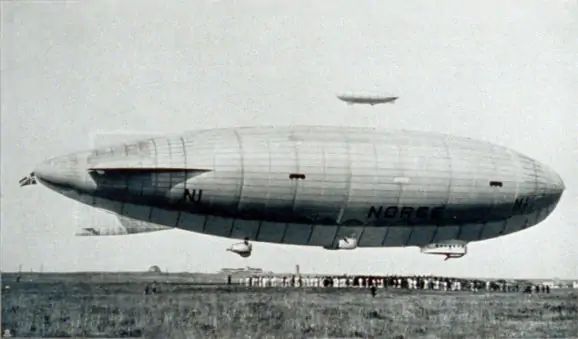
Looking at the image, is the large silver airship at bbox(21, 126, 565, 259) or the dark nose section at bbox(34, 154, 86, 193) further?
the large silver airship at bbox(21, 126, 565, 259)

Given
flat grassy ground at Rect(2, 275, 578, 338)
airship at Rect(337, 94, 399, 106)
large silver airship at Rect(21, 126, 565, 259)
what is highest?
airship at Rect(337, 94, 399, 106)

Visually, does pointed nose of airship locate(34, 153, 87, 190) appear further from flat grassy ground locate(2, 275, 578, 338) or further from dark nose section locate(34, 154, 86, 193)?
flat grassy ground locate(2, 275, 578, 338)

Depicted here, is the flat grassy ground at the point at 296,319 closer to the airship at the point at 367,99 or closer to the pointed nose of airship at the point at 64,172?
the pointed nose of airship at the point at 64,172

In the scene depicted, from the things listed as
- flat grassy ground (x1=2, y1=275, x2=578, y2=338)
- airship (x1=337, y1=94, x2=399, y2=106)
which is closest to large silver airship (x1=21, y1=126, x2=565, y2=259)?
airship (x1=337, y1=94, x2=399, y2=106)

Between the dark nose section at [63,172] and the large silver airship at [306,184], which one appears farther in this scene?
the large silver airship at [306,184]

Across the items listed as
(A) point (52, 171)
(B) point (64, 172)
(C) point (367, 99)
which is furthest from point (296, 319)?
(C) point (367, 99)

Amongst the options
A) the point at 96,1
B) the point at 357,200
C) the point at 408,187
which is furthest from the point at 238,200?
the point at 96,1

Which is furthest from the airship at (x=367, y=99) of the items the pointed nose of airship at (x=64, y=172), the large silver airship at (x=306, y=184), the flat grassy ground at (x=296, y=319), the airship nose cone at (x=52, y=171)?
the airship nose cone at (x=52, y=171)

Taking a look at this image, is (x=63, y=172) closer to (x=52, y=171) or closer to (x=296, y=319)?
(x=52, y=171)

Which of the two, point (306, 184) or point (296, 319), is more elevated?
point (306, 184)
